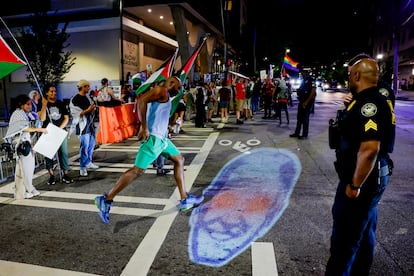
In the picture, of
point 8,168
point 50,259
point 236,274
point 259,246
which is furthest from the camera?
point 8,168

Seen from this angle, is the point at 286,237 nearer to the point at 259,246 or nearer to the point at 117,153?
the point at 259,246

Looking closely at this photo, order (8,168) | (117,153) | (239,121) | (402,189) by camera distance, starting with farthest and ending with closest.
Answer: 1. (239,121)
2. (117,153)
3. (8,168)
4. (402,189)

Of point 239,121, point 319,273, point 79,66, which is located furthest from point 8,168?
point 79,66

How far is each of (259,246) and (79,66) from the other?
2473 cm

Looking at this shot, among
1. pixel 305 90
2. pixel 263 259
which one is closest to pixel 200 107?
pixel 305 90

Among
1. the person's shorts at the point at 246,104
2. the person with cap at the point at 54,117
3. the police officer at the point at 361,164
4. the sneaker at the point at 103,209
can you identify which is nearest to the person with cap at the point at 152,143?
the sneaker at the point at 103,209

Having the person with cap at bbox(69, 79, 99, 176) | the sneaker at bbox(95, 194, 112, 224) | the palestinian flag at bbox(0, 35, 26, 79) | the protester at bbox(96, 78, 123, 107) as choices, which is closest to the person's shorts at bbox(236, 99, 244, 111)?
the protester at bbox(96, 78, 123, 107)

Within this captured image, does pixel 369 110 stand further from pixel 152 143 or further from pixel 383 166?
pixel 152 143

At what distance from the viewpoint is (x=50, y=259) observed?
352cm

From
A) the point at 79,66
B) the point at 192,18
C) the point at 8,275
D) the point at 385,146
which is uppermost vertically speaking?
the point at 192,18

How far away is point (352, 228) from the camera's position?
249cm

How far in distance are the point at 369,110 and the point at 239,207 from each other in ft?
9.76

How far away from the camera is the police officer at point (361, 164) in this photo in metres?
2.30

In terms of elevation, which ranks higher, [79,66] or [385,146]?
[79,66]
